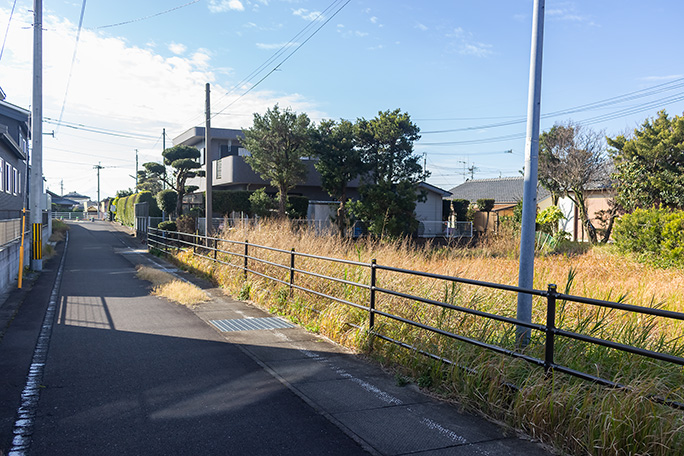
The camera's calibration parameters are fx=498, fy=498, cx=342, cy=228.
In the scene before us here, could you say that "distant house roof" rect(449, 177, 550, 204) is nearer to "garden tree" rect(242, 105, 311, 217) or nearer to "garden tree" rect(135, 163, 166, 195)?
"garden tree" rect(242, 105, 311, 217)

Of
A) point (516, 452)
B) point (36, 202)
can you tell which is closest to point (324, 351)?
point (516, 452)

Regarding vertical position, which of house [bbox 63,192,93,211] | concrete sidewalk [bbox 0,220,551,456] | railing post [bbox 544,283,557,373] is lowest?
concrete sidewalk [bbox 0,220,551,456]

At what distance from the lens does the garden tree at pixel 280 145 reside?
86.8 feet

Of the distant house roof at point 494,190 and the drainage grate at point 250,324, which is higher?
the distant house roof at point 494,190

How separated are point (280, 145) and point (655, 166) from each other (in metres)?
17.4

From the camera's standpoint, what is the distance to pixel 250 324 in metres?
8.00

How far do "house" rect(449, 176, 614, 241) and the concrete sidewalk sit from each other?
1344cm

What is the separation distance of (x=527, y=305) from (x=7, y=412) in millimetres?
4824

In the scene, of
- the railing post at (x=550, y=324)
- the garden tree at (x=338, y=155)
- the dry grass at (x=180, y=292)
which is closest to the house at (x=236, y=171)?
the garden tree at (x=338, y=155)

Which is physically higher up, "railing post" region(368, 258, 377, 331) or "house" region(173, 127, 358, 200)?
"house" region(173, 127, 358, 200)

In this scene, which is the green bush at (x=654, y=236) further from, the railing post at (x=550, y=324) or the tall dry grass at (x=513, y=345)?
the railing post at (x=550, y=324)

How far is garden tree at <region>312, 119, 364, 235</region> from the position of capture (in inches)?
1013

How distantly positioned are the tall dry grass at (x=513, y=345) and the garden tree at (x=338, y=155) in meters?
15.3

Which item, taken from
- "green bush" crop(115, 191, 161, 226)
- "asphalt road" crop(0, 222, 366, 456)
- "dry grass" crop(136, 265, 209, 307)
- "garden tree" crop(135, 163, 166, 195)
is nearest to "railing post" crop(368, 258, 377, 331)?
"asphalt road" crop(0, 222, 366, 456)
